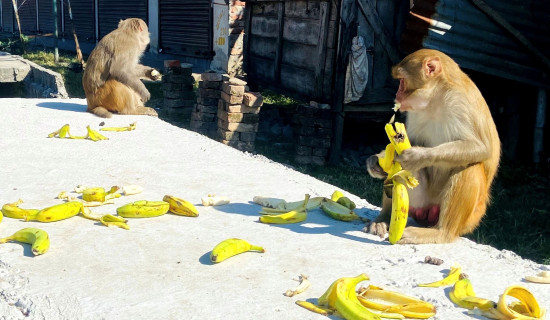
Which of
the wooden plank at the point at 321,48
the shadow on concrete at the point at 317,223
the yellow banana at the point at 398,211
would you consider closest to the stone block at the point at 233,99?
the wooden plank at the point at 321,48

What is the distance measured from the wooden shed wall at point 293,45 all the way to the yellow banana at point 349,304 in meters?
5.77

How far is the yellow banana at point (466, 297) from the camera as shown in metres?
2.69

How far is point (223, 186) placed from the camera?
454 cm

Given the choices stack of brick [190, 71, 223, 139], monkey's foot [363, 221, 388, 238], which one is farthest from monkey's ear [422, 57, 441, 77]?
stack of brick [190, 71, 223, 139]

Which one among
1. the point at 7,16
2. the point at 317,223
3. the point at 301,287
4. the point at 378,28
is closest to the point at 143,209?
the point at 317,223

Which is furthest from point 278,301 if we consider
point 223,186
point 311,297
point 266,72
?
point 266,72

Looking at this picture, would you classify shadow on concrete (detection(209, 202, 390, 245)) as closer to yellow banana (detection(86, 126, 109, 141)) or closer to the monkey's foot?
the monkey's foot

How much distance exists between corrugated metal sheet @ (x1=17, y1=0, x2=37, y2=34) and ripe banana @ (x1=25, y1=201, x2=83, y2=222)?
23.0m

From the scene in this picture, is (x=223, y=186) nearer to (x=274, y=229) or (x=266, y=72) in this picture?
(x=274, y=229)

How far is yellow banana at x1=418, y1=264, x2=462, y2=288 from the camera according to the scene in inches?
116

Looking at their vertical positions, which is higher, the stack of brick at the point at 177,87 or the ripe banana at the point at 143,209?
the ripe banana at the point at 143,209

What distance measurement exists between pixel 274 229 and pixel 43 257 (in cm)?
128

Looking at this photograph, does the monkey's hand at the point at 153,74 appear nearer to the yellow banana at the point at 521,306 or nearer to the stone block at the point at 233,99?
the stone block at the point at 233,99

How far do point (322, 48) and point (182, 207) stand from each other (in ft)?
16.2
